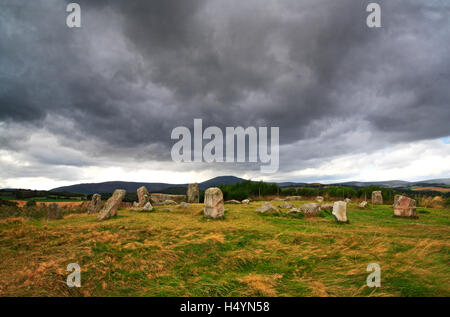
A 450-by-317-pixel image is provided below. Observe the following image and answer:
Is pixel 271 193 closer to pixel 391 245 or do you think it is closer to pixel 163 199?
pixel 163 199

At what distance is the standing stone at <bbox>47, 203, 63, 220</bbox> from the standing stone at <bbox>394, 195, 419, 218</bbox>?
19818 mm

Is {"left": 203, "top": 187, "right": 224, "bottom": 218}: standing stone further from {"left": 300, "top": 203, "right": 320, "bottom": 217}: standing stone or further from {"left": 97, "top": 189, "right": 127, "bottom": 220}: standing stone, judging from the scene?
{"left": 300, "top": 203, "right": 320, "bottom": 217}: standing stone

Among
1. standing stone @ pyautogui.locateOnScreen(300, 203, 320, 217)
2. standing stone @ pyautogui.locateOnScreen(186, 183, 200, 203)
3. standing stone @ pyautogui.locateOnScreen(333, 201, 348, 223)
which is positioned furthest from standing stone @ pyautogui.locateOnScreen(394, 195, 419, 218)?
standing stone @ pyautogui.locateOnScreen(186, 183, 200, 203)

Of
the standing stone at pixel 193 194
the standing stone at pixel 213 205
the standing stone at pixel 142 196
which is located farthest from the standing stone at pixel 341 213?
the standing stone at pixel 193 194

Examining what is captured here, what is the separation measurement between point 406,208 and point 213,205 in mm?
11363

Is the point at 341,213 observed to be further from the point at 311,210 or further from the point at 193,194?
the point at 193,194

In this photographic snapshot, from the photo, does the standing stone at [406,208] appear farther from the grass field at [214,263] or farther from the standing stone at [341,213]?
the grass field at [214,263]

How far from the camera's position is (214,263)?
5172mm

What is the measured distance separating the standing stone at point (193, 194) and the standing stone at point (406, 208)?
18.2 metres

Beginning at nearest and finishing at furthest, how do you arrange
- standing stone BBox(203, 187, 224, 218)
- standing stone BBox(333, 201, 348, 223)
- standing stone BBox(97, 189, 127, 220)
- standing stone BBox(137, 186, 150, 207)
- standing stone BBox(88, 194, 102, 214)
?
standing stone BBox(333, 201, 348, 223)
standing stone BBox(97, 189, 127, 220)
standing stone BBox(203, 187, 224, 218)
standing stone BBox(88, 194, 102, 214)
standing stone BBox(137, 186, 150, 207)

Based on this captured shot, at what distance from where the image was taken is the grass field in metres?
3.83
